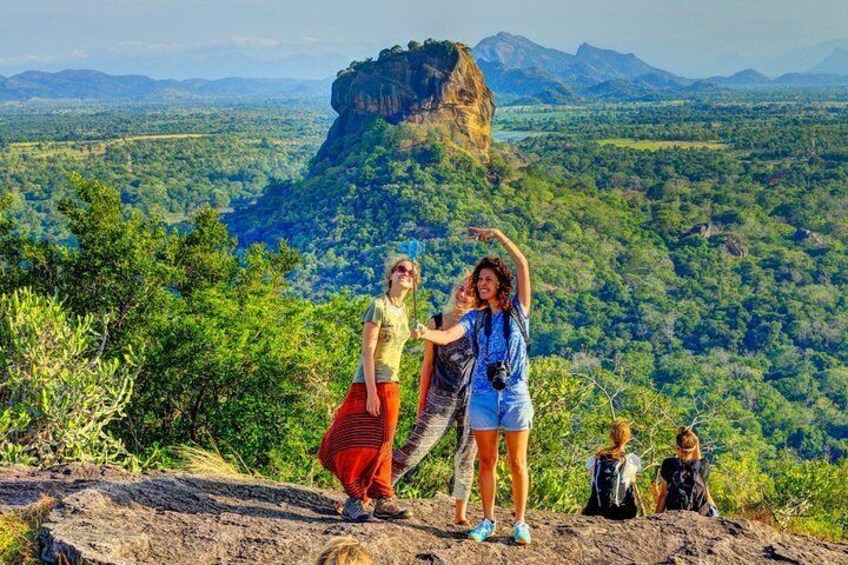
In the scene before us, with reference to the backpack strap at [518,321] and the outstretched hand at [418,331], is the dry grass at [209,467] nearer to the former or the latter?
the outstretched hand at [418,331]

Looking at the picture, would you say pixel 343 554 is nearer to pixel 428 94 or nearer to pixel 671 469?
pixel 671 469

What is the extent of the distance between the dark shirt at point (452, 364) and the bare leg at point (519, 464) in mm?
579

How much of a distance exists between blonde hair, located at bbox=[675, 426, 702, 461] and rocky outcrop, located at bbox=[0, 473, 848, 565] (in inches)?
18.3

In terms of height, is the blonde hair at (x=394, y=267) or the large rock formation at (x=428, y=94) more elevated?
the large rock formation at (x=428, y=94)

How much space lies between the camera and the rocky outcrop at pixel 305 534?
15.8ft

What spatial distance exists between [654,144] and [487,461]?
120m

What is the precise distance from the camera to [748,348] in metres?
50.1

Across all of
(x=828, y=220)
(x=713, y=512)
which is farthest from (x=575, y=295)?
(x=713, y=512)

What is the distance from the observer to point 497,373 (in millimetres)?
5125

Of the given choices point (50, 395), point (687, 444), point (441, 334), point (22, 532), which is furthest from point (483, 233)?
point (50, 395)

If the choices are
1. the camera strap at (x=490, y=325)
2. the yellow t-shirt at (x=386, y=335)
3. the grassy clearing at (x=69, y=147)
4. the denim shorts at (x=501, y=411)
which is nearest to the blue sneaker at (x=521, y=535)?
the denim shorts at (x=501, y=411)

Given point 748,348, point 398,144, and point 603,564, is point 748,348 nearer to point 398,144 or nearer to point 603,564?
point 398,144

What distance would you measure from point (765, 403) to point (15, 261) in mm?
33201

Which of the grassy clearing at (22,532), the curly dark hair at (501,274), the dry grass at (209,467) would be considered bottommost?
the dry grass at (209,467)
